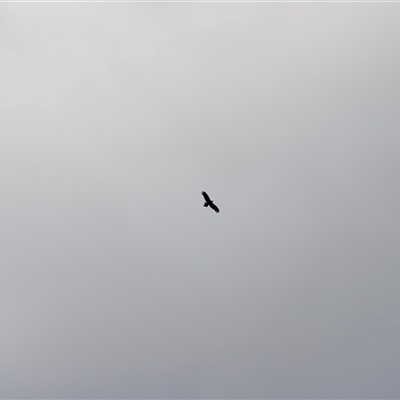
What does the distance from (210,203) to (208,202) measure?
474mm

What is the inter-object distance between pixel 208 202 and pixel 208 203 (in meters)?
0.21

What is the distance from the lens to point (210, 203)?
104m

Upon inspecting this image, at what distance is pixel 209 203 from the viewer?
10394 cm

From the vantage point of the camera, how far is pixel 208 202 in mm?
104062

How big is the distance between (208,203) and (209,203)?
20 cm

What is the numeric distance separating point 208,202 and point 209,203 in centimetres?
30

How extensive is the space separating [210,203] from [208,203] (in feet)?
1.34

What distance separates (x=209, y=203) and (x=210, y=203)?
0.67ft

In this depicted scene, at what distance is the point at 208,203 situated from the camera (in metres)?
104
